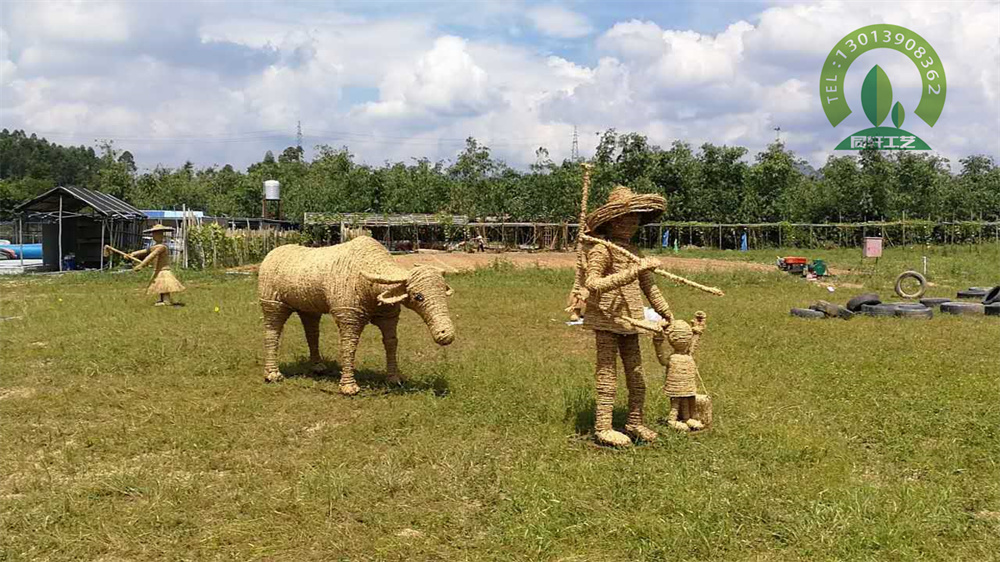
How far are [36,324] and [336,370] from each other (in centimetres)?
680

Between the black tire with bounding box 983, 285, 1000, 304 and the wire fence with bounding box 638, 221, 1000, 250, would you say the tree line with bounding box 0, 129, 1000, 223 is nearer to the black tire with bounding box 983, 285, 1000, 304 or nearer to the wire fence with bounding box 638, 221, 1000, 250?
the wire fence with bounding box 638, 221, 1000, 250

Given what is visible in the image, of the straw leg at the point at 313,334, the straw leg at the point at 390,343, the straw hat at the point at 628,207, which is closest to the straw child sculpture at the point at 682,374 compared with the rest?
the straw hat at the point at 628,207

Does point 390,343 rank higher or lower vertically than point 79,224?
lower

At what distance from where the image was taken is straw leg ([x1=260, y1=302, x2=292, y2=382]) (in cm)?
844

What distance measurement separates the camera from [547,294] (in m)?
17.0

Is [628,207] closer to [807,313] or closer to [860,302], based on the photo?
[807,313]

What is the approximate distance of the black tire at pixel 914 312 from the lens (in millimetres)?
12648

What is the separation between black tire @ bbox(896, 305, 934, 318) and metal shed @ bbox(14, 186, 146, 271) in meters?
23.3

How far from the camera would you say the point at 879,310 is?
13.1 metres

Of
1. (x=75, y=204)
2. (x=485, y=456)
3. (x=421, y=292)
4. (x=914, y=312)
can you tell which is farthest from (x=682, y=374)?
(x=75, y=204)

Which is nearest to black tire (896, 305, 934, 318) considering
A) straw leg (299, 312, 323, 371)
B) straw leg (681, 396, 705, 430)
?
straw leg (681, 396, 705, 430)

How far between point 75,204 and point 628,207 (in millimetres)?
24929

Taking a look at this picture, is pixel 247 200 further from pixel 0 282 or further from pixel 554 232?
pixel 0 282

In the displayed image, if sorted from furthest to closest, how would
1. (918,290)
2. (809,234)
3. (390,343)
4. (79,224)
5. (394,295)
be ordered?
(809,234), (79,224), (918,290), (390,343), (394,295)
